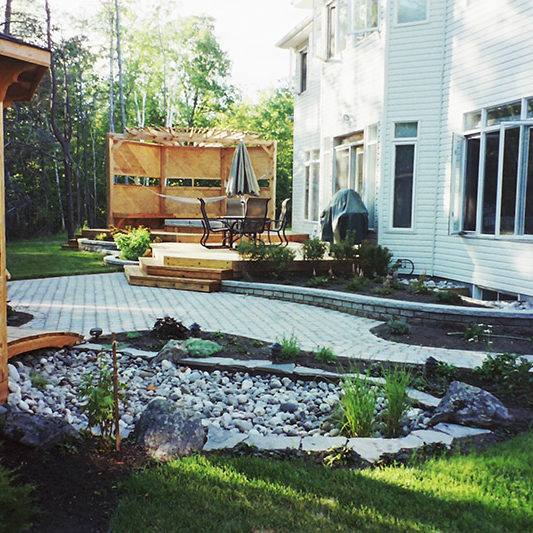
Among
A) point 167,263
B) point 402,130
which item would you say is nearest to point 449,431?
point 167,263

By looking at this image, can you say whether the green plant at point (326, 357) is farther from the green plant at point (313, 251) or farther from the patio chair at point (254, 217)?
the patio chair at point (254, 217)

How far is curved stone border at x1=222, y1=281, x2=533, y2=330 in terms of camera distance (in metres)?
6.56

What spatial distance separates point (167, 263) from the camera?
1016 centimetres

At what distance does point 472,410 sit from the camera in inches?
142

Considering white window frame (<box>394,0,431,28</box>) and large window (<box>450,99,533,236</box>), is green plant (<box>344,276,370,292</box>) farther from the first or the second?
white window frame (<box>394,0,431,28</box>)

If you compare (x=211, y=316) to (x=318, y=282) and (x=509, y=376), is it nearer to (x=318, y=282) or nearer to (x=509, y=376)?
(x=318, y=282)

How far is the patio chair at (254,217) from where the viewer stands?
1098 cm

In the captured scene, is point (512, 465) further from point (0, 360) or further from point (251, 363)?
point (0, 360)

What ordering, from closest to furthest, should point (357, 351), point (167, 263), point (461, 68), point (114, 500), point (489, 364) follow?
point (114, 500)
point (489, 364)
point (357, 351)
point (461, 68)
point (167, 263)

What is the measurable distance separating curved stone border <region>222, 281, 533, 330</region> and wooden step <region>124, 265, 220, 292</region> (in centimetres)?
73

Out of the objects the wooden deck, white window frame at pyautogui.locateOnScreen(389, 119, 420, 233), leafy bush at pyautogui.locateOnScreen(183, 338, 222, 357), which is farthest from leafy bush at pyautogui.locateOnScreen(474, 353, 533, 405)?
white window frame at pyautogui.locateOnScreen(389, 119, 420, 233)

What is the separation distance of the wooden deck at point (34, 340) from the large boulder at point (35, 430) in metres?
1.43

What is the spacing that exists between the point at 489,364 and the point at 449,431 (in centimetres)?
127

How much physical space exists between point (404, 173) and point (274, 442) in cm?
829
